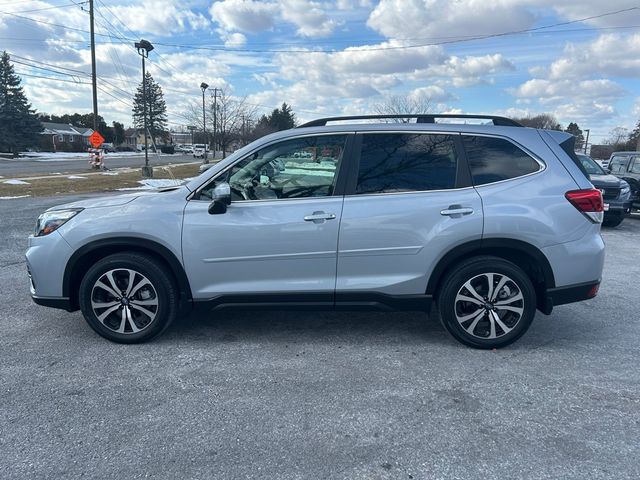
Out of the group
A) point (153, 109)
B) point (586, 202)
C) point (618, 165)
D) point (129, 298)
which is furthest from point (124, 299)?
point (153, 109)

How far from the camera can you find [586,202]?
12.2 ft

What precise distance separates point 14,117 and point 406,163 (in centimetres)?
6577

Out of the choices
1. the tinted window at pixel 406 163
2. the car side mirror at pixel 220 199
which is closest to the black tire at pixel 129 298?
the car side mirror at pixel 220 199

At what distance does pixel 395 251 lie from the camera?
3766 millimetres

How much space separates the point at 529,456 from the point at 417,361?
1.22 m

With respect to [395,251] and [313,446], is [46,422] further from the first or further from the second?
[395,251]

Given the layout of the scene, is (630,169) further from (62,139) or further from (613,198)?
(62,139)

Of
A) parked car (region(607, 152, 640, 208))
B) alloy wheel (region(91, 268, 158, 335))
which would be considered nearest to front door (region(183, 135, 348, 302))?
alloy wheel (region(91, 268, 158, 335))

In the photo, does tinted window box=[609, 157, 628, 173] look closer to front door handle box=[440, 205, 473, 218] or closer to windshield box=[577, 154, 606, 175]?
windshield box=[577, 154, 606, 175]

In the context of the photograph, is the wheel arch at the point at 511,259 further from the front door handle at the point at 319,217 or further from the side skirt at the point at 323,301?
the front door handle at the point at 319,217

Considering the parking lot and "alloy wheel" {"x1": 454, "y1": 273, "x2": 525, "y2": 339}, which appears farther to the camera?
"alloy wheel" {"x1": 454, "y1": 273, "x2": 525, "y2": 339}

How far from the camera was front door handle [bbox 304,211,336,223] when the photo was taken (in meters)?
3.72

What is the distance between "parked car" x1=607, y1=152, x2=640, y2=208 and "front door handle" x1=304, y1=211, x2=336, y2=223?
41.0 feet

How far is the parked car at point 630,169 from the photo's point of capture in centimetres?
1282
